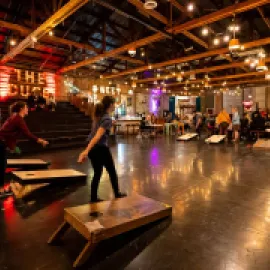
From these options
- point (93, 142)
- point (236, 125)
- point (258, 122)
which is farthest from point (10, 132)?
point (258, 122)

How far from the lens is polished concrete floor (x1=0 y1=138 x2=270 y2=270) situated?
183 centimetres

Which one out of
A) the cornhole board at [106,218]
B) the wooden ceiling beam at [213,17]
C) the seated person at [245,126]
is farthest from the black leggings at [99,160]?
the seated person at [245,126]

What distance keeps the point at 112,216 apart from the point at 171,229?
2.13 feet

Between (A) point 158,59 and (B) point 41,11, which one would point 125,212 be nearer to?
(B) point 41,11

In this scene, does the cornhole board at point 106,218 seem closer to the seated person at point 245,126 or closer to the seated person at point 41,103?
the seated person at point 41,103

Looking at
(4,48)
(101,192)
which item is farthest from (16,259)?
(4,48)

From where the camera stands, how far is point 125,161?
604 cm

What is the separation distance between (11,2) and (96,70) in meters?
6.23

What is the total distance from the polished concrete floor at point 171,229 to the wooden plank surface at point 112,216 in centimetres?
15

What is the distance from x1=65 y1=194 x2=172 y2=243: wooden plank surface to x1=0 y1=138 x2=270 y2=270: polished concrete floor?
0.15 metres

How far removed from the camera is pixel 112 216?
7.13ft

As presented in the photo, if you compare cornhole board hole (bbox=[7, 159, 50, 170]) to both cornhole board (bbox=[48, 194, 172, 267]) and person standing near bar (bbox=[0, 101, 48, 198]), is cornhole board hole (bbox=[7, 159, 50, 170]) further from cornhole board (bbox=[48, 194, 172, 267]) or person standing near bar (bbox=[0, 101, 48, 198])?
cornhole board (bbox=[48, 194, 172, 267])

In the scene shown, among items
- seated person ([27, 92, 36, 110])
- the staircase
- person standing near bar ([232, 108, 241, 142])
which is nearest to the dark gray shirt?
the staircase

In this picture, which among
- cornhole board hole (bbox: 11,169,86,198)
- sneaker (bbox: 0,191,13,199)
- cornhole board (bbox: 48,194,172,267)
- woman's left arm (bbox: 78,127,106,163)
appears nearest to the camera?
cornhole board (bbox: 48,194,172,267)
